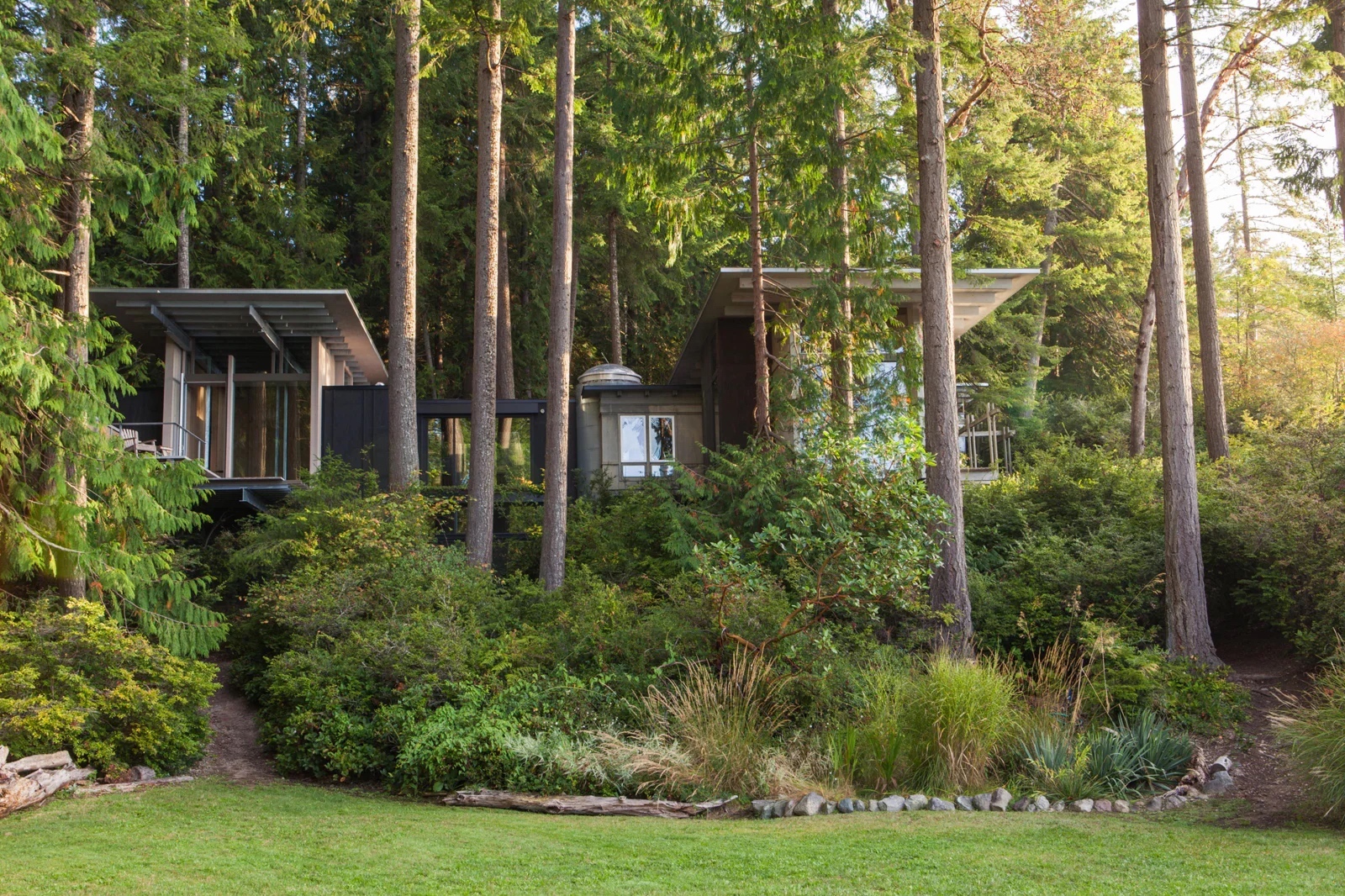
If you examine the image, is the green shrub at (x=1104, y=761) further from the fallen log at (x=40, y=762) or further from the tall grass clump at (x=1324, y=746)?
the fallen log at (x=40, y=762)

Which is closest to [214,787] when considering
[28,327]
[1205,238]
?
[28,327]

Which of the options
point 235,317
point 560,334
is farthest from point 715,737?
point 235,317

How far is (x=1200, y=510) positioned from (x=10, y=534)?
12351mm

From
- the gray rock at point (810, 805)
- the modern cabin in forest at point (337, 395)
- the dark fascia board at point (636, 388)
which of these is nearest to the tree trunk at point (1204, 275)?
the modern cabin in forest at point (337, 395)

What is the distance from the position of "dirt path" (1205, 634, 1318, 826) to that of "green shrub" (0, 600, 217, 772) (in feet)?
27.1

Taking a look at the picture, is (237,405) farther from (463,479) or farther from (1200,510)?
(1200,510)

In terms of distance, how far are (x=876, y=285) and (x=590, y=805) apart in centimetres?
879

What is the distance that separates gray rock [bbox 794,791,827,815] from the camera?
7.13 metres

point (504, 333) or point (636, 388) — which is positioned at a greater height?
point (504, 333)

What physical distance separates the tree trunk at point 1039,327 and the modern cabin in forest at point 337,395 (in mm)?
3938

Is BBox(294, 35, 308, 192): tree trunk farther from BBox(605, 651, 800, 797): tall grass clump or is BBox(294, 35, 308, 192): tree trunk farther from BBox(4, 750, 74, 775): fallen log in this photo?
BBox(605, 651, 800, 797): tall grass clump

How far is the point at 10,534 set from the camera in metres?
8.97

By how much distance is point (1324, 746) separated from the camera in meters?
6.51

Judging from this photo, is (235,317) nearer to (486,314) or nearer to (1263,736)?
(486,314)
